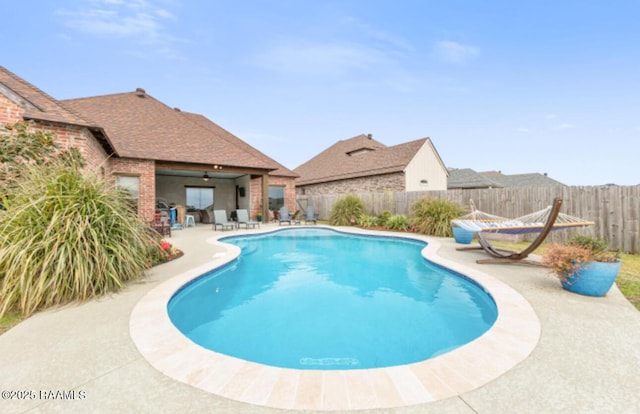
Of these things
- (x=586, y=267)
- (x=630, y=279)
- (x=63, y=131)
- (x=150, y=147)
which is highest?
(x=150, y=147)

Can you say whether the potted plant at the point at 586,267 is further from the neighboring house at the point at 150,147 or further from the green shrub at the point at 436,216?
the neighboring house at the point at 150,147

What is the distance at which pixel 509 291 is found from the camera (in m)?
4.06

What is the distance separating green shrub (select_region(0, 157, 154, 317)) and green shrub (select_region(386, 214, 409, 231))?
10.2m

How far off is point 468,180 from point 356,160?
13118 millimetres

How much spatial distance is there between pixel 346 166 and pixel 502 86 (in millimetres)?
11566

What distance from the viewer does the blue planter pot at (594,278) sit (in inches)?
147

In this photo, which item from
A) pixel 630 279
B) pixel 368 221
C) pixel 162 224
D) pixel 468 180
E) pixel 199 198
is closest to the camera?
pixel 630 279

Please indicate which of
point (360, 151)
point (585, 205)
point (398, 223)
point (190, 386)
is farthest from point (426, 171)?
point (190, 386)

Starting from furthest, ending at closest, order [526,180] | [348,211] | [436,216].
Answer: [526,180], [348,211], [436,216]

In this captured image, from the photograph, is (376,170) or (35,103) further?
(376,170)

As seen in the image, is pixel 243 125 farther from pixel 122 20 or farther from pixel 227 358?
pixel 227 358

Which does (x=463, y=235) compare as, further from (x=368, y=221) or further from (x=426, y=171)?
(x=426, y=171)

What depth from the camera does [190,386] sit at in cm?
197

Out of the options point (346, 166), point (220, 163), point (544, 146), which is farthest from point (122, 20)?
point (544, 146)
